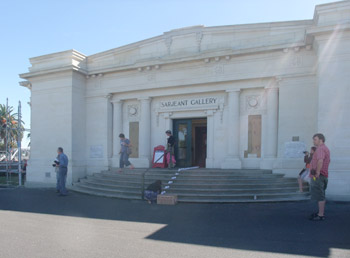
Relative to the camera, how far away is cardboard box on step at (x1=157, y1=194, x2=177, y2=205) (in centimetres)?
848

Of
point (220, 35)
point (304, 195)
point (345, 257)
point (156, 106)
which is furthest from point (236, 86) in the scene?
point (345, 257)

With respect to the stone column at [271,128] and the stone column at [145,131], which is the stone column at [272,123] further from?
the stone column at [145,131]

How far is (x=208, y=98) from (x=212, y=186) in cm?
440

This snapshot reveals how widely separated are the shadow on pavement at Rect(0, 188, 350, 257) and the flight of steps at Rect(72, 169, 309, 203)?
0.58m

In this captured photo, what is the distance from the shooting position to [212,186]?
9.56m

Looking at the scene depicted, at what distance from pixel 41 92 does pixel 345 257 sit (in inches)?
569

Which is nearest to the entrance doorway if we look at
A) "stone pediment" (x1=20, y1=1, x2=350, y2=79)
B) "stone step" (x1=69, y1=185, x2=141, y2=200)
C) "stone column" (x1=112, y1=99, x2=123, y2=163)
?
"stone column" (x1=112, y1=99, x2=123, y2=163)

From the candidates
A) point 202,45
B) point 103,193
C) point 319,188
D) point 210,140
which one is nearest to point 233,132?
point 210,140

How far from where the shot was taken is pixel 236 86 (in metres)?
11.5

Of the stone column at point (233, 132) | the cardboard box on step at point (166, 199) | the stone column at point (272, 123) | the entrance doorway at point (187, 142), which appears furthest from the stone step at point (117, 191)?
the stone column at point (272, 123)

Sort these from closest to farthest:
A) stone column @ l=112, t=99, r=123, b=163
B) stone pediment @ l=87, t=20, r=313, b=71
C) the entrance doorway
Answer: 1. stone pediment @ l=87, t=20, r=313, b=71
2. the entrance doorway
3. stone column @ l=112, t=99, r=123, b=163

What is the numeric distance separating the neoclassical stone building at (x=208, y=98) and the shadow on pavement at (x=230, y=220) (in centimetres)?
267

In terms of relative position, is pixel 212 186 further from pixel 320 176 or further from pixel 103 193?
pixel 103 193

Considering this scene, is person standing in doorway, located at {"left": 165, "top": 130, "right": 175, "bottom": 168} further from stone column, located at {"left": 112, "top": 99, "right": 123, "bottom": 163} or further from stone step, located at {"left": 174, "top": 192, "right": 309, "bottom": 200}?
stone column, located at {"left": 112, "top": 99, "right": 123, "bottom": 163}
